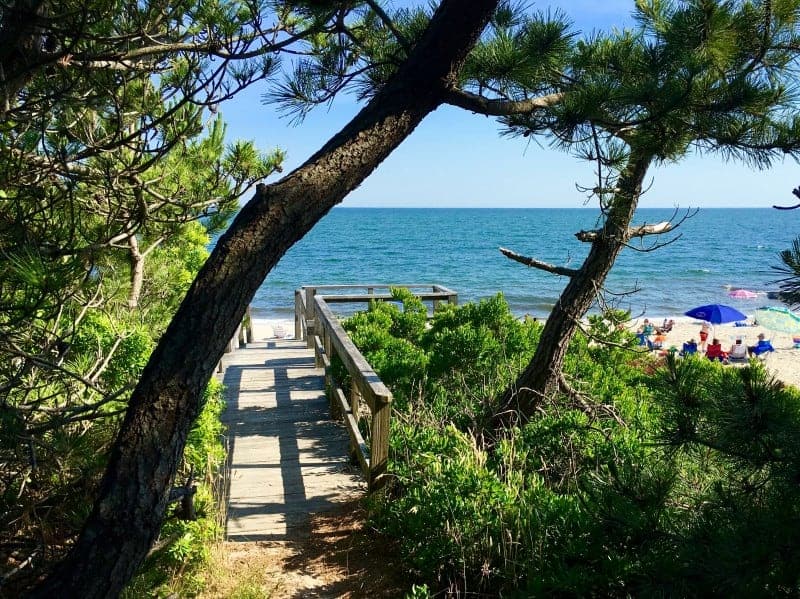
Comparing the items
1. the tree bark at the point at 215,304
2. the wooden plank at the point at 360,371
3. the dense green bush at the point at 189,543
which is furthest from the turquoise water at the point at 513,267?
the tree bark at the point at 215,304

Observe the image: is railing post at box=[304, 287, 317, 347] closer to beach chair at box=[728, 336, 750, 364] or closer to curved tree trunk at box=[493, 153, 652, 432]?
curved tree trunk at box=[493, 153, 652, 432]

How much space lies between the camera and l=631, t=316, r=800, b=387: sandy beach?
1672cm

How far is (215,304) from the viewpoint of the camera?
1.97 metres

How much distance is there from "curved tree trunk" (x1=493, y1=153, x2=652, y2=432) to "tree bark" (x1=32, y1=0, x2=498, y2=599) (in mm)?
2532

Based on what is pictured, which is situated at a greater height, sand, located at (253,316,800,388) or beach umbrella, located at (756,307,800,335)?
beach umbrella, located at (756,307,800,335)

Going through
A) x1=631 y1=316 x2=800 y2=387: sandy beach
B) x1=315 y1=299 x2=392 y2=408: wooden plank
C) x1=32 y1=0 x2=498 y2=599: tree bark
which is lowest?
x1=631 y1=316 x2=800 y2=387: sandy beach

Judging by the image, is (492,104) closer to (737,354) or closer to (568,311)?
(568,311)

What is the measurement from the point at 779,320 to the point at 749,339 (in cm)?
555

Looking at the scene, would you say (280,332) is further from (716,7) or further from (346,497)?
(716,7)

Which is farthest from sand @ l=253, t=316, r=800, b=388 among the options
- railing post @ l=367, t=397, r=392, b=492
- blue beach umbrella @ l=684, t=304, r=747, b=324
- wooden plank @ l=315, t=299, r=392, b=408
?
railing post @ l=367, t=397, r=392, b=492

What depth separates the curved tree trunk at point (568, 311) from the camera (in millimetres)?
4520

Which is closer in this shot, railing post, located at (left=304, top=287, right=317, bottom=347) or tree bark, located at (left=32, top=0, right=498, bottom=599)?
tree bark, located at (left=32, top=0, right=498, bottom=599)

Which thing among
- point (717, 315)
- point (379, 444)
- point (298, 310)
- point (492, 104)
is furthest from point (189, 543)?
point (717, 315)

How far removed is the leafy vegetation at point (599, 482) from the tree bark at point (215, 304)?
1.25 meters
